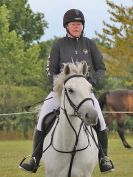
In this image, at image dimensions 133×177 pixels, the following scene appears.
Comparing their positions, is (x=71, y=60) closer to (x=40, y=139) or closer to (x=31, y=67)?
(x=40, y=139)

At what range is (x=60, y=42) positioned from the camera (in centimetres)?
877

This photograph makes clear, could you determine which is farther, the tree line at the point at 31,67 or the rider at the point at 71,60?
the tree line at the point at 31,67

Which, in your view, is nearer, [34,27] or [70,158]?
[70,158]

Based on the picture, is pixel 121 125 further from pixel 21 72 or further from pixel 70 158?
pixel 21 72

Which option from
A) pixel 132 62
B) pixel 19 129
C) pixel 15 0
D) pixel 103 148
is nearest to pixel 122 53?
pixel 132 62

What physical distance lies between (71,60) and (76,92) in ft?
4.22

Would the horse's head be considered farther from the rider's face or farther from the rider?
the rider's face

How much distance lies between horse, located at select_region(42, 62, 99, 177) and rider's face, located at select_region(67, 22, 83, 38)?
2.79 ft

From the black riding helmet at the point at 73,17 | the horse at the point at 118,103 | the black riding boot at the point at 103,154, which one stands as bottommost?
the horse at the point at 118,103

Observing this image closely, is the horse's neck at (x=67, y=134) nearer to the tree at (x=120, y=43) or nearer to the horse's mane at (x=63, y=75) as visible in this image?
the horse's mane at (x=63, y=75)

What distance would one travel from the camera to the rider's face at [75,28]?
8.59 meters

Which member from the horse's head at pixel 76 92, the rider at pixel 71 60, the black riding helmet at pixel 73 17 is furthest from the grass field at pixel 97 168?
the horse's head at pixel 76 92

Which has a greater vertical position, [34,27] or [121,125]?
[34,27]

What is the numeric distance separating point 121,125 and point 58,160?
621 inches
